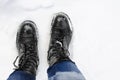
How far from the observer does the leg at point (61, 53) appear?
4.24ft

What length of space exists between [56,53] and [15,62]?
0.68ft

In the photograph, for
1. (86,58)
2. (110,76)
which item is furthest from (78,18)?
(110,76)

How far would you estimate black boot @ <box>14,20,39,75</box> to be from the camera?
4.86 feet

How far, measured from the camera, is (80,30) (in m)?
1.58

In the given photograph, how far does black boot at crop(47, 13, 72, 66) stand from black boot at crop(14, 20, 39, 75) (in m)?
0.07

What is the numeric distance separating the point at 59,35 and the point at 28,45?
0.53 feet

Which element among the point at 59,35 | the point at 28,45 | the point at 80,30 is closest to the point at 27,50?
the point at 28,45

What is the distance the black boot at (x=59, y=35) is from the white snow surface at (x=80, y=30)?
3cm

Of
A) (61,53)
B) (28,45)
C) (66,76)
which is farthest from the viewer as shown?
(28,45)

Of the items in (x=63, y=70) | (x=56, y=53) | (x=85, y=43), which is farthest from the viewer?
(x=85, y=43)

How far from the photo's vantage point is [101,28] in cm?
160

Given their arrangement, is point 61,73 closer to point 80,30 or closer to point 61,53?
point 61,53

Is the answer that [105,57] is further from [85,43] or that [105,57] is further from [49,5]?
[49,5]

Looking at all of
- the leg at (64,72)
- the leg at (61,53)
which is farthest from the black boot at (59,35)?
the leg at (64,72)
